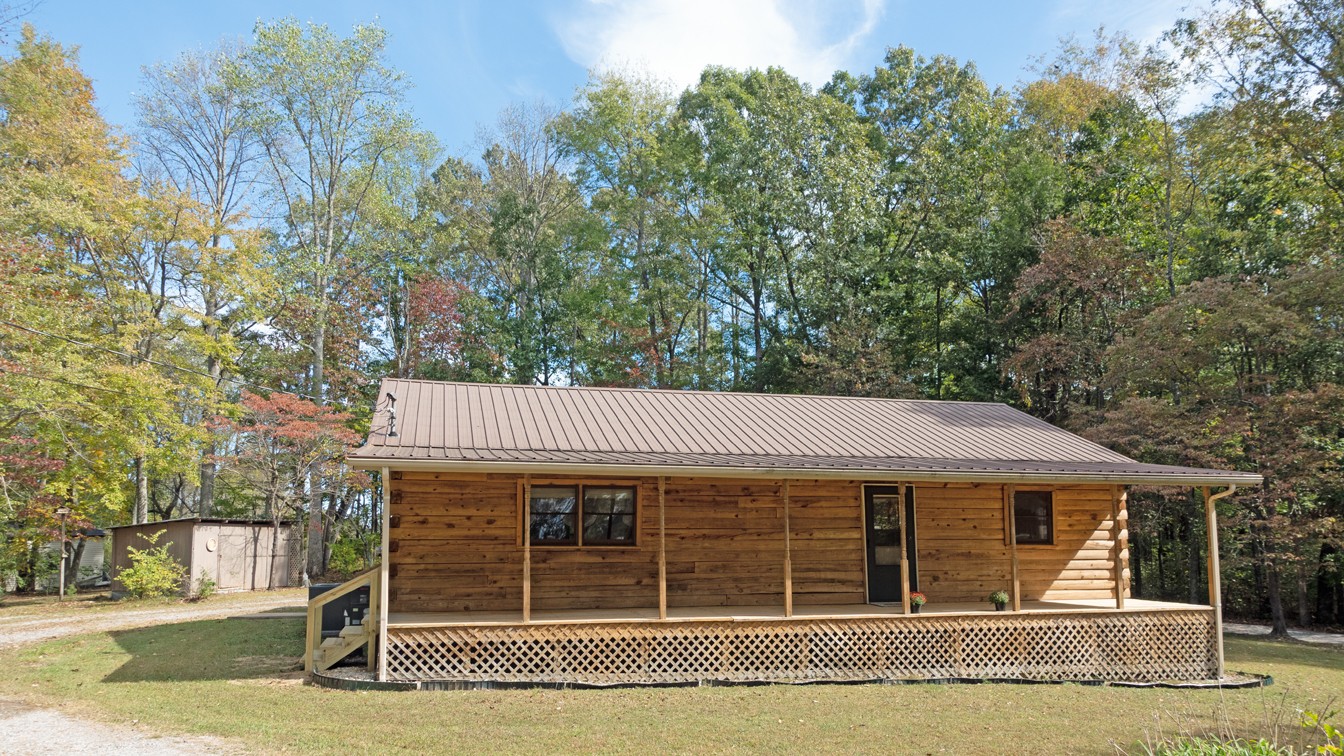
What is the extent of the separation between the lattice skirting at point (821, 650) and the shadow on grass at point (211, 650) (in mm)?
2536

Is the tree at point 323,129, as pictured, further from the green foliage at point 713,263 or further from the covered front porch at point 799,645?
the covered front porch at point 799,645

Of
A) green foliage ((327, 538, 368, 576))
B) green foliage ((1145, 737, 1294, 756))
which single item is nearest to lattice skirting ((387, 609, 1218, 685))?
green foliage ((1145, 737, 1294, 756))

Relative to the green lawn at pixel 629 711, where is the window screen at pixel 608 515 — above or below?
above

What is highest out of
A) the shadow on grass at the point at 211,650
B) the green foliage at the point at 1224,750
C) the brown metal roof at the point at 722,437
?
the brown metal roof at the point at 722,437

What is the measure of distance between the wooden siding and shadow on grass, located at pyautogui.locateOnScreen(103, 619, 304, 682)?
81.8 inches

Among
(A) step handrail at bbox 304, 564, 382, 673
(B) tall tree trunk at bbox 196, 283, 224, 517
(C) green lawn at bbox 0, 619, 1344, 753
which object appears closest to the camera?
(C) green lawn at bbox 0, 619, 1344, 753

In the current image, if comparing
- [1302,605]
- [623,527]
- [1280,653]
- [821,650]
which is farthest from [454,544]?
[1302,605]

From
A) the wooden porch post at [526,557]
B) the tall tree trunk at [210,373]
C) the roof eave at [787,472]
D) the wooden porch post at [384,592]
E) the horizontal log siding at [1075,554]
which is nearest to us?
the roof eave at [787,472]

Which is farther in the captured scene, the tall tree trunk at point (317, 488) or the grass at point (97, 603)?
the tall tree trunk at point (317, 488)

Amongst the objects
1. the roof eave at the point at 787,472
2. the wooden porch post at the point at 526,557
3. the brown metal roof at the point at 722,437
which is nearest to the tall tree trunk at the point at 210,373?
the brown metal roof at the point at 722,437

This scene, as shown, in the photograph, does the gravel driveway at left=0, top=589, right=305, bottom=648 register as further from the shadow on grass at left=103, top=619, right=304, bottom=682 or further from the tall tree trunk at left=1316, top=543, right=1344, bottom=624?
the tall tree trunk at left=1316, top=543, right=1344, bottom=624

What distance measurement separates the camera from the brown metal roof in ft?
35.2

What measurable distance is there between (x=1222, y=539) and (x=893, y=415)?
33.7 ft

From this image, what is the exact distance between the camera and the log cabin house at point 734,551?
10.7 m
